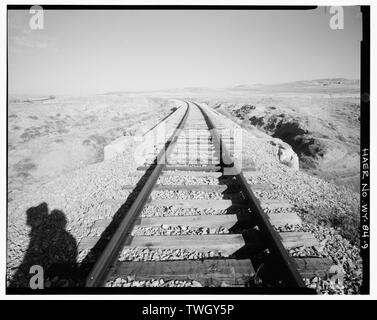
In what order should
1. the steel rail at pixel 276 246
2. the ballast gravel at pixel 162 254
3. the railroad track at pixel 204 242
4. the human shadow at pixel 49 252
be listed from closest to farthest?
the steel rail at pixel 276 246 < the railroad track at pixel 204 242 < the human shadow at pixel 49 252 < the ballast gravel at pixel 162 254

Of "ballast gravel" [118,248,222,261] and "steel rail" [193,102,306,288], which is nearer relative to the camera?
"steel rail" [193,102,306,288]

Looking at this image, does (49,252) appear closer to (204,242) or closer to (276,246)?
(204,242)

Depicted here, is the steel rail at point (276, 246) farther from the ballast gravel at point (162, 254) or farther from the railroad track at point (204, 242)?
the ballast gravel at point (162, 254)

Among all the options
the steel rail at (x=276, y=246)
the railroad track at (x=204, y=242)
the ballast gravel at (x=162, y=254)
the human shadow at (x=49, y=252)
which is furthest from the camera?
the ballast gravel at (x=162, y=254)

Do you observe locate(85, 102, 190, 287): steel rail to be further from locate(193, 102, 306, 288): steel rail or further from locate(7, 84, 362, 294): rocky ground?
locate(193, 102, 306, 288): steel rail

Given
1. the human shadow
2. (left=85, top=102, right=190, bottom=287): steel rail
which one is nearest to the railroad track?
(left=85, top=102, right=190, bottom=287): steel rail

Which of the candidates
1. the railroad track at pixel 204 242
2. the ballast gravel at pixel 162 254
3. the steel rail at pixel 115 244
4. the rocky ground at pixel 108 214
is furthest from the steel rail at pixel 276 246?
the steel rail at pixel 115 244

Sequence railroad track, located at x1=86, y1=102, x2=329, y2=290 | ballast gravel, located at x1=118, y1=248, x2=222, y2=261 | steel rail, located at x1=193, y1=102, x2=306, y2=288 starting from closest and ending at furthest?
steel rail, located at x1=193, y1=102, x2=306, y2=288 < railroad track, located at x1=86, y1=102, x2=329, y2=290 < ballast gravel, located at x1=118, y1=248, x2=222, y2=261
